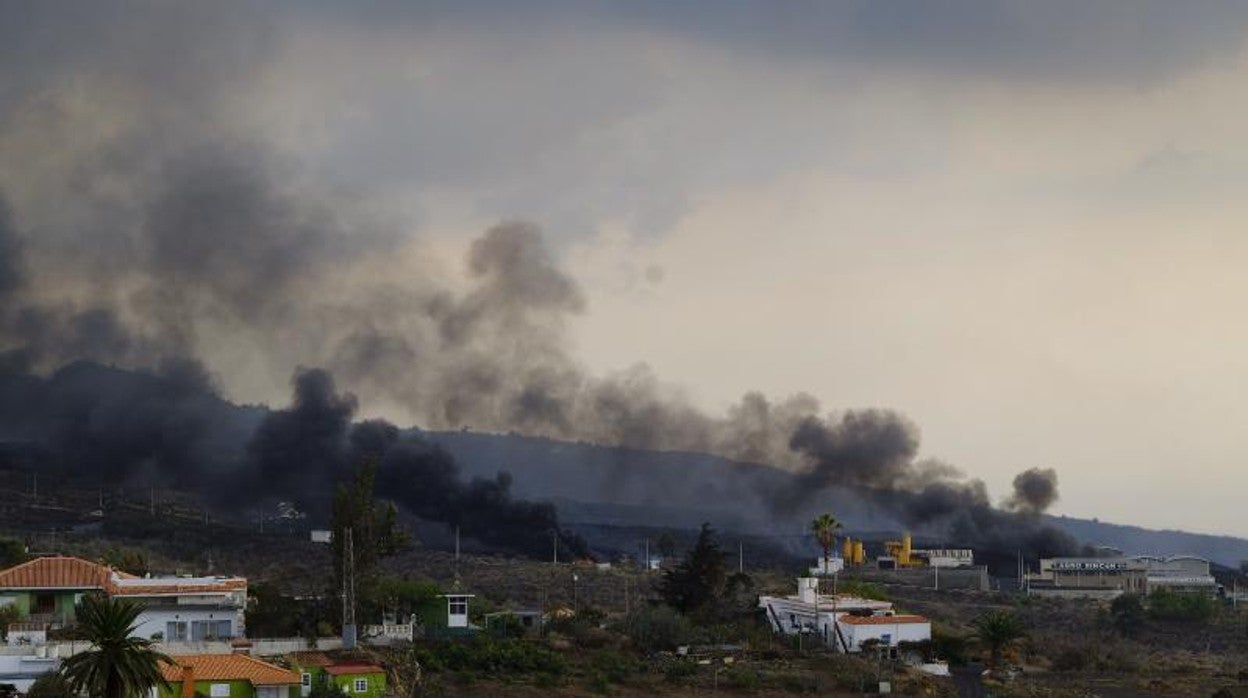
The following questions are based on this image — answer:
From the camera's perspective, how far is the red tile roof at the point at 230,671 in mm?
61094

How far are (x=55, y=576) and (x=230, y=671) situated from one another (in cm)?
1349

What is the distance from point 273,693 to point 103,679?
12.7 m

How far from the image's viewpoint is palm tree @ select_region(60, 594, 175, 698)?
49344 mm

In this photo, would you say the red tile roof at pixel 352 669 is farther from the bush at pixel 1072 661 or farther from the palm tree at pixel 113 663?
the bush at pixel 1072 661

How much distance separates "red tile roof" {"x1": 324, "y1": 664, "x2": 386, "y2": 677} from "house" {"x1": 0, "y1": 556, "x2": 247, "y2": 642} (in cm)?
787

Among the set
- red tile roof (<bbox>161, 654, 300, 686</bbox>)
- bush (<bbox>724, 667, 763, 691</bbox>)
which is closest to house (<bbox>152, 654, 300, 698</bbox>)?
red tile roof (<bbox>161, 654, 300, 686</bbox>)

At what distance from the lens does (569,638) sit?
81125mm

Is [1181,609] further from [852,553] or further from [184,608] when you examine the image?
[184,608]

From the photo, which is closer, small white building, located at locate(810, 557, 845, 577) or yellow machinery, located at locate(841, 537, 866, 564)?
small white building, located at locate(810, 557, 845, 577)

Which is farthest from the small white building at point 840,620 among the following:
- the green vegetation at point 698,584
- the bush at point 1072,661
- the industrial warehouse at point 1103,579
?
the industrial warehouse at point 1103,579

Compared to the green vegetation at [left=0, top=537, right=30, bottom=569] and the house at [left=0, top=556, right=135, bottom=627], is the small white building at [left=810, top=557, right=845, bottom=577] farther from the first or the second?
the house at [left=0, top=556, right=135, bottom=627]

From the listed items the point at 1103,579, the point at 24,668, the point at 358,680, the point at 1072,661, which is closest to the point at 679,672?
the point at 358,680

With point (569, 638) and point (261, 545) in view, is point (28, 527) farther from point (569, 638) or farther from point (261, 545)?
point (569, 638)

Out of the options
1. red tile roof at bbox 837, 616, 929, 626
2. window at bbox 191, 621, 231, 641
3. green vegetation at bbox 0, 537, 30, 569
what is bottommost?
red tile roof at bbox 837, 616, 929, 626
